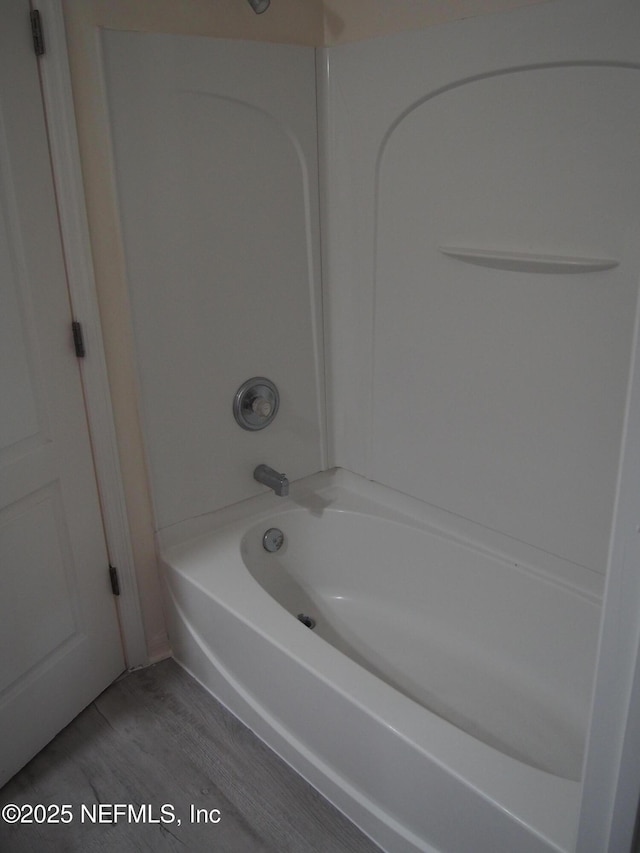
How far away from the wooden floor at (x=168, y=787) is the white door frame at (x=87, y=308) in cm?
24

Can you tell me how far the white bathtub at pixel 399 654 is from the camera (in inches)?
54.5

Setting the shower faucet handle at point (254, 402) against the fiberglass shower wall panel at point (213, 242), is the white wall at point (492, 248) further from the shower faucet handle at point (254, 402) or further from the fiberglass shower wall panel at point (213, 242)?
the shower faucet handle at point (254, 402)

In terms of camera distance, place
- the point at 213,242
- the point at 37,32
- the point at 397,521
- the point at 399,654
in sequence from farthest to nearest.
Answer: the point at 397,521
the point at 399,654
the point at 213,242
the point at 37,32

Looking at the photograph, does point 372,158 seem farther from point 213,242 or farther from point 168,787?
point 168,787

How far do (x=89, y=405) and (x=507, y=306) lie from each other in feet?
3.61

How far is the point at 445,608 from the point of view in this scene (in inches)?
84.3

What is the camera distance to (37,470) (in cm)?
175

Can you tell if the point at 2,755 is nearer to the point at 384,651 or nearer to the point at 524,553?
the point at 384,651

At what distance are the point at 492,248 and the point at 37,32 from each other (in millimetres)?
1147

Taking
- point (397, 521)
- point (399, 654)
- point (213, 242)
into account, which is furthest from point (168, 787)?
point (213, 242)

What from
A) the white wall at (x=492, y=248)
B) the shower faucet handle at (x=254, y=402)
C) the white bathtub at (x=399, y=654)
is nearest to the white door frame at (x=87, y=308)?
the white bathtub at (x=399, y=654)

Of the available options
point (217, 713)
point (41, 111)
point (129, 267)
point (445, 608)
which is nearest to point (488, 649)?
point (445, 608)

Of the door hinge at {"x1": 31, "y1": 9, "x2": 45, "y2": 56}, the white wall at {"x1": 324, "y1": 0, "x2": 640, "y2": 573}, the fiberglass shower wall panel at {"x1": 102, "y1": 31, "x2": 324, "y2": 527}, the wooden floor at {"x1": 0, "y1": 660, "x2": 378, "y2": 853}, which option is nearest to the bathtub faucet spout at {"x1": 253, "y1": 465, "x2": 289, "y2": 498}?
the fiberglass shower wall panel at {"x1": 102, "y1": 31, "x2": 324, "y2": 527}

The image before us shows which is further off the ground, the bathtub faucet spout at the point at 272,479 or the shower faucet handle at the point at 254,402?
the shower faucet handle at the point at 254,402
